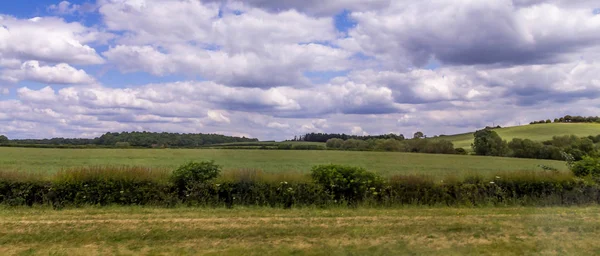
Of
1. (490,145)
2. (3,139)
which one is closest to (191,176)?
(490,145)

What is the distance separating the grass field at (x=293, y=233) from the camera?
793 cm

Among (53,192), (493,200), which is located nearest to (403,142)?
(493,200)

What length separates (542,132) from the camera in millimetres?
97250

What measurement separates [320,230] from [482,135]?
74940mm

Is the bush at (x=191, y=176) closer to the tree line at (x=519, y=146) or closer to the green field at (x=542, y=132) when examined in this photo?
the tree line at (x=519, y=146)

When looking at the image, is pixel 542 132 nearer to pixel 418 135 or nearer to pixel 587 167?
pixel 418 135

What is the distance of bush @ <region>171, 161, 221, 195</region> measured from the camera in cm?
1427

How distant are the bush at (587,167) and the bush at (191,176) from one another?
45.2 feet

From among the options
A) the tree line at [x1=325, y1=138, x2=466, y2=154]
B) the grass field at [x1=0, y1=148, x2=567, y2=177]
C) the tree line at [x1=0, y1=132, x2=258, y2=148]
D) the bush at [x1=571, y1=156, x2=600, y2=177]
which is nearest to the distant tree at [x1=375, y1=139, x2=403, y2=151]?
the tree line at [x1=325, y1=138, x2=466, y2=154]

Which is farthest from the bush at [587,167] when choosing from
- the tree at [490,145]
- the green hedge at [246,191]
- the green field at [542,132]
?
the green field at [542,132]

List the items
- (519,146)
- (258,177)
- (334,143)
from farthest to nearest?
(334,143) → (519,146) → (258,177)

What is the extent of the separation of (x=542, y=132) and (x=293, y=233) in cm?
10269

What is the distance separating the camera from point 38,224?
963 centimetres

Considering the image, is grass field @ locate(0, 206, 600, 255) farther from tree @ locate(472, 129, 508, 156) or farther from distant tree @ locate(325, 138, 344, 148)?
tree @ locate(472, 129, 508, 156)
